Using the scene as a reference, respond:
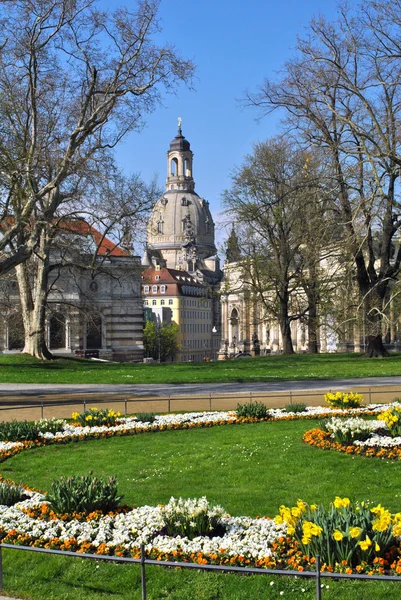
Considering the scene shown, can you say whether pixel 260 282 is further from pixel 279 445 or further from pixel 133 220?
pixel 279 445

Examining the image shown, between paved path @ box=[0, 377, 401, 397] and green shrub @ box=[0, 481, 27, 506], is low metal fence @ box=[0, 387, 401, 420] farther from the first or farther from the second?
green shrub @ box=[0, 481, 27, 506]

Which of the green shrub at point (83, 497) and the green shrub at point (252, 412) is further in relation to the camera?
the green shrub at point (252, 412)

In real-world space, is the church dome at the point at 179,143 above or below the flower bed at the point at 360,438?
above

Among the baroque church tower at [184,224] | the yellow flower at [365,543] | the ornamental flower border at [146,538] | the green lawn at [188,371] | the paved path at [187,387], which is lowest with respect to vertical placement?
the ornamental flower border at [146,538]

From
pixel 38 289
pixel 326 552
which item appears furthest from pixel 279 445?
pixel 38 289

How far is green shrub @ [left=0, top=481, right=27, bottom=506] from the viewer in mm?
11297

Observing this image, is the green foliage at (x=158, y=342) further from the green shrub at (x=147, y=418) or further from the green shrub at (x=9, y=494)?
the green shrub at (x=9, y=494)

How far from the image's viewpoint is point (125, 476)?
13852 mm

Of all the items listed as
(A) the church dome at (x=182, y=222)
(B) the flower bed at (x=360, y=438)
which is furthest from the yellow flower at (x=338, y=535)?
(A) the church dome at (x=182, y=222)

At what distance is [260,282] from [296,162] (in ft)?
46.4

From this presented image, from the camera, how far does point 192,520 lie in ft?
Answer: 31.8

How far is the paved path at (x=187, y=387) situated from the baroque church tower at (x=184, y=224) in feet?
446

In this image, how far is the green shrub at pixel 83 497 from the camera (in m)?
10.5

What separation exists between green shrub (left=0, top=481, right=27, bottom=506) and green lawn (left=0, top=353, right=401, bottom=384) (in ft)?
59.7
